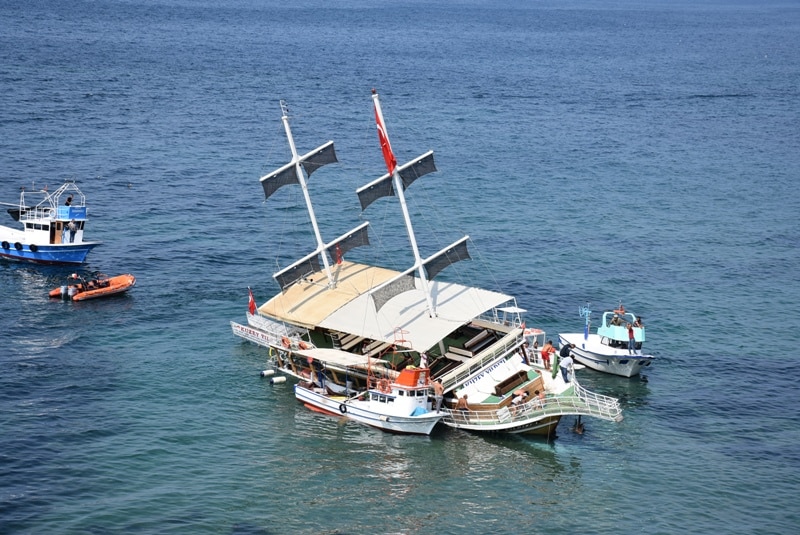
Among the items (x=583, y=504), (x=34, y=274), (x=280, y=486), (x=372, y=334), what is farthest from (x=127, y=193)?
(x=583, y=504)

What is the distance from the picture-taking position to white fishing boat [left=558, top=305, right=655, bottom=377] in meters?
66.4

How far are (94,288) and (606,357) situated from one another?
130ft

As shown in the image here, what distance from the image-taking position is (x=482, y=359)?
2379 inches

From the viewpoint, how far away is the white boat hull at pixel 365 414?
5738cm

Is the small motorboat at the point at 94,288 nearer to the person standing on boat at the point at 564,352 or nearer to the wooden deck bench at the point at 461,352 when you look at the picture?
the wooden deck bench at the point at 461,352

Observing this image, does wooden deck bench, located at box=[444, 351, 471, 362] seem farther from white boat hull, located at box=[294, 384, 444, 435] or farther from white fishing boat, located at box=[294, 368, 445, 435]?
white boat hull, located at box=[294, 384, 444, 435]

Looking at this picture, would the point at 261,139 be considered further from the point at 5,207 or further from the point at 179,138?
the point at 5,207

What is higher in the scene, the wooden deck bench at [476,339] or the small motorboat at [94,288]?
the small motorboat at [94,288]

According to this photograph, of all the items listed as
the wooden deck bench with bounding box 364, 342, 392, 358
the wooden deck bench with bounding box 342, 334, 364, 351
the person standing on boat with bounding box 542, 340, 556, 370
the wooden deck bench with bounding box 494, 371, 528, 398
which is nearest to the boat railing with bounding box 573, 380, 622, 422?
the wooden deck bench with bounding box 494, 371, 528, 398

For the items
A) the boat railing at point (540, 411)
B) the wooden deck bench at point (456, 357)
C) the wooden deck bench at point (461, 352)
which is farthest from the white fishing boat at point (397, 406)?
the wooden deck bench at point (461, 352)

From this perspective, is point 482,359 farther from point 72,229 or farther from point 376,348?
point 72,229

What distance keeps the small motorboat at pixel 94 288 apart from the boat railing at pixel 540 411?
32894 millimetres

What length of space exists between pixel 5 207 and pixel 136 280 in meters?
24.9

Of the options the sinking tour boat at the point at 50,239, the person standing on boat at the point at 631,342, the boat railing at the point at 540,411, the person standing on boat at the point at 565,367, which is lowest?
the boat railing at the point at 540,411
